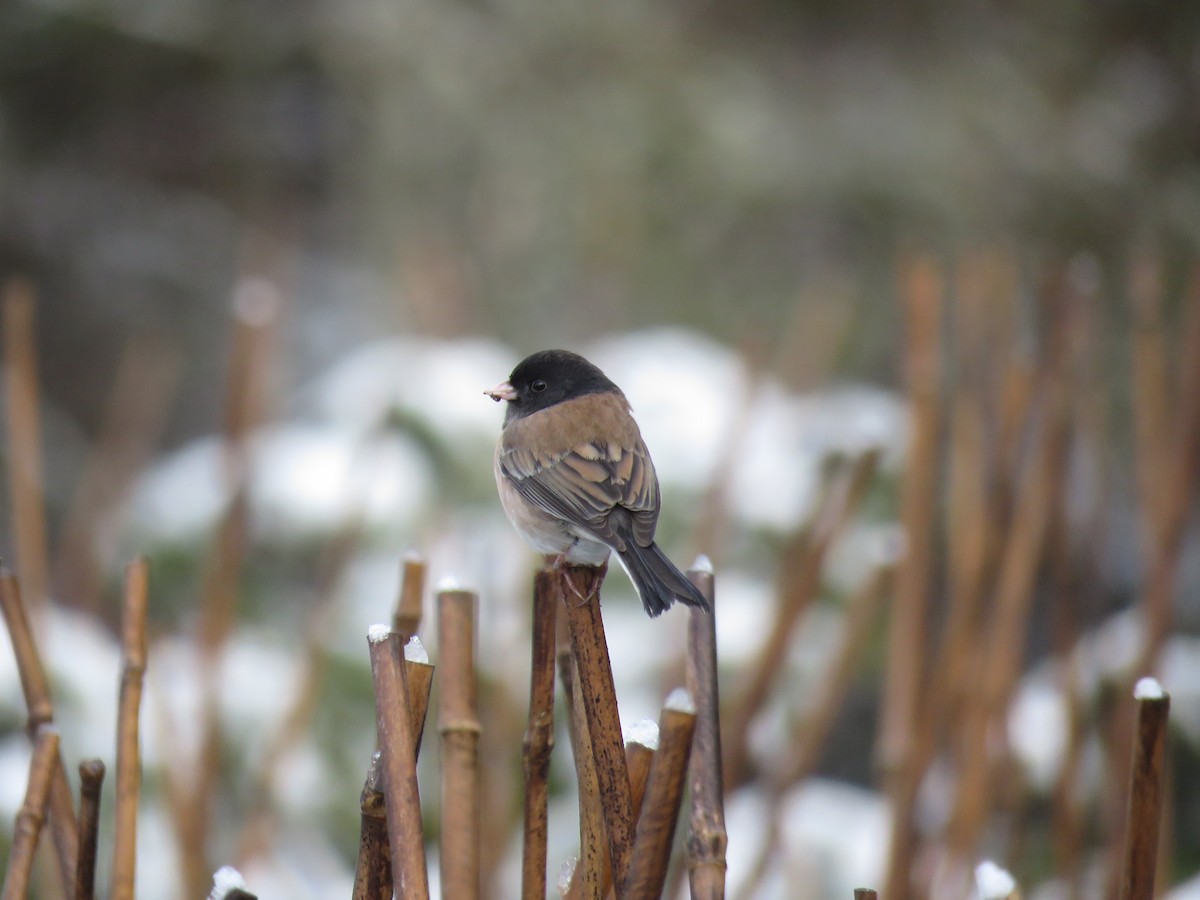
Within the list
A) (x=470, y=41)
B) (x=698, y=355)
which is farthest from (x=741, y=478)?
(x=470, y=41)

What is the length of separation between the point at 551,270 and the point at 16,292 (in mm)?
2126

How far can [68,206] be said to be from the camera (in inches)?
161

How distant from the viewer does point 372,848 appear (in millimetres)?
695

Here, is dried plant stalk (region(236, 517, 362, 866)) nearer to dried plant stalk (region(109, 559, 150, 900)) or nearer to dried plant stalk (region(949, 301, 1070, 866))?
dried plant stalk (region(109, 559, 150, 900))

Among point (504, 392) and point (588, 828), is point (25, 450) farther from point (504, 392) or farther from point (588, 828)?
point (588, 828)

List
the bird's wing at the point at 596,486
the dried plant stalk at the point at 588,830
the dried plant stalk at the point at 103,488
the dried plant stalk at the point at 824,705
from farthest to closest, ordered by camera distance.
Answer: the dried plant stalk at the point at 103,488 → the dried plant stalk at the point at 824,705 → the bird's wing at the point at 596,486 → the dried plant stalk at the point at 588,830

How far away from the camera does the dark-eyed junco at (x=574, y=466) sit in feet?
3.77

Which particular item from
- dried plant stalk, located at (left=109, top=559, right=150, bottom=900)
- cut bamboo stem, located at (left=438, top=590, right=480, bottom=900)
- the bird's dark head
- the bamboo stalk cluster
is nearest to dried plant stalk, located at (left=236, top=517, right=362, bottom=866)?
the bamboo stalk cluster

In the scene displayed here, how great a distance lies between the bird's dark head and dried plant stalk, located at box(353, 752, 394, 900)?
615mm

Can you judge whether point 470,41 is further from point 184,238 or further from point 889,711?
point 889,711

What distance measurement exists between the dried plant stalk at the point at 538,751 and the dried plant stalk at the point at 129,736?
0.86 feet

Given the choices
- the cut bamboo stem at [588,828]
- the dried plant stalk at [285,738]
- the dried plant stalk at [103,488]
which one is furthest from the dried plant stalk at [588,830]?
the dried plant stalk at [103,488]

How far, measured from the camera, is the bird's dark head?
1265mm

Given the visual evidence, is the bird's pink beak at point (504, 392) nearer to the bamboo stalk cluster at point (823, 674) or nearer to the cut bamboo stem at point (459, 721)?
the bamboo stalk cluster at point (823, 674)
